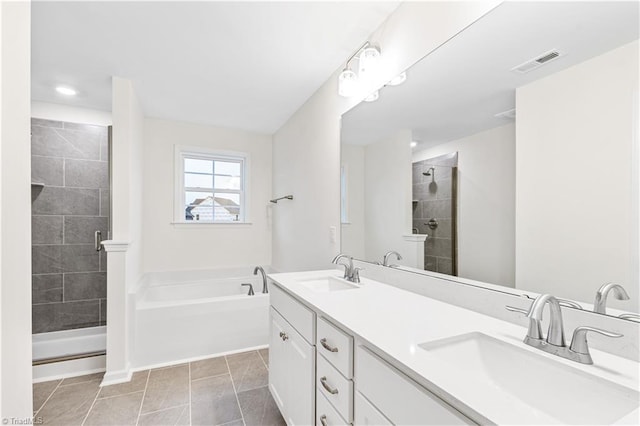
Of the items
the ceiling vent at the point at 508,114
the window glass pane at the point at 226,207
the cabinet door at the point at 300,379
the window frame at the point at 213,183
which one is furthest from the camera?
the window glass pane at the point at 226,207

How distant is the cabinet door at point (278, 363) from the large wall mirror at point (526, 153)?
0.80 metres

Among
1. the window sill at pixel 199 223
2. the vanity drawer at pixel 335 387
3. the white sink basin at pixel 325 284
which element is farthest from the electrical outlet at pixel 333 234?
the window sill at pixel 199 223

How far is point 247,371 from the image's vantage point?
232cm

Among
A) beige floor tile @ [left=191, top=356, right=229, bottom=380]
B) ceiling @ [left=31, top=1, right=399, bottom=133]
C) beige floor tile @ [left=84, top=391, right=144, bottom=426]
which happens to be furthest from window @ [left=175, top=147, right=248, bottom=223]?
beige floor tile @ [left=84, top=391, right=144, bottom=426]

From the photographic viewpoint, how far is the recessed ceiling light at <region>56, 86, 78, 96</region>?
2.58 metres

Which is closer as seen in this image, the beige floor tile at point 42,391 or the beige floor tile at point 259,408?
the beige floor tile at point 259,408

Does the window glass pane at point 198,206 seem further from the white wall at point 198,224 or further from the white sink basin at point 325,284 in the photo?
the white sink basin at point 325,284

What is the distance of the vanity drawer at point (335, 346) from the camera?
3.21 ft

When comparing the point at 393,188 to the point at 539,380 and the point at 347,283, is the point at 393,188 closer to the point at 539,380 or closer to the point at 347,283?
the point at 347,283

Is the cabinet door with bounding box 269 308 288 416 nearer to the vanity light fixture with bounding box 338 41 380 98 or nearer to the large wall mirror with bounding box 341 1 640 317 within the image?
the large wall mirror with bounding box 341 1 640 317

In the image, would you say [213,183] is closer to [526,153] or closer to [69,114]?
[69,114]

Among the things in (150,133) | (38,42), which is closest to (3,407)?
(38,42)

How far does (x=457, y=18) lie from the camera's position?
1.29m

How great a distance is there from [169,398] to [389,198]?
2011 millimetres
